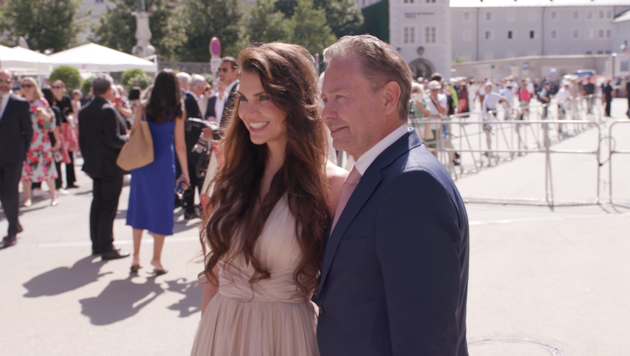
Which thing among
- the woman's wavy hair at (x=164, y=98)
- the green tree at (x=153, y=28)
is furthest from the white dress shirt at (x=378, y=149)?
the green tree at (x=153, y=28)

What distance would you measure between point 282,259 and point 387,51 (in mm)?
842

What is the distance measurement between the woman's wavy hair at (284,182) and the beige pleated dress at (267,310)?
4cm

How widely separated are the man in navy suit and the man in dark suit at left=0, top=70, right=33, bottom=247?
635 cm

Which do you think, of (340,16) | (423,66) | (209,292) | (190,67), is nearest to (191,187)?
(209,292)

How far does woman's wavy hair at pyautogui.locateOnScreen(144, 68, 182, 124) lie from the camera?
568 cm

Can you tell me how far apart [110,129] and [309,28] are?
199 feet

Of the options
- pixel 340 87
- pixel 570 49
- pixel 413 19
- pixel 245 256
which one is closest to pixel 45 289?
pixel 245 256

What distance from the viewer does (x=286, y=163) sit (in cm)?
235

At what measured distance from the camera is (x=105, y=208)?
21.4 feet

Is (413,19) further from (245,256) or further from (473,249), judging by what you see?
(245,256)

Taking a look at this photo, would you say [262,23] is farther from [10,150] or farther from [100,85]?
[100,85]

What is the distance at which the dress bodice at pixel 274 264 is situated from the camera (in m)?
2.17

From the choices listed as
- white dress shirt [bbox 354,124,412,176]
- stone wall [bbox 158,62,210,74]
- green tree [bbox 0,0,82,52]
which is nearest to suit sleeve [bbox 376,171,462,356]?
white dress shirt [bbox 354,124,412,176]

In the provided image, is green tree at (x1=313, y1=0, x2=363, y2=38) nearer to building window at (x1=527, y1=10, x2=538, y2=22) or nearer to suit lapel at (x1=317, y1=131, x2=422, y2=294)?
building window at (x1=527, y1=10, x2=538, y2=22)
